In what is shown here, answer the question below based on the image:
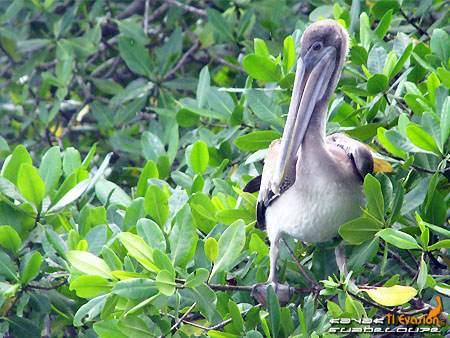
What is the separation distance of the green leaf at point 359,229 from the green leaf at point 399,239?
15cm

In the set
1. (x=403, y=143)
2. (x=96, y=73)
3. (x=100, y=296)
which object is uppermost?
(x=403, y=143)

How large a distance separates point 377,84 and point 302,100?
40cm

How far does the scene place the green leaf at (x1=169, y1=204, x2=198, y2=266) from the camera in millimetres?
2410

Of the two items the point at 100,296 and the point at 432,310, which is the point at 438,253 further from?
the point at 100,296

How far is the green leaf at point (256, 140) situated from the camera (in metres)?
3.18

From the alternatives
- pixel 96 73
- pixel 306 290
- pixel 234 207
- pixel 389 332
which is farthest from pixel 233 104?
pixel 96 73

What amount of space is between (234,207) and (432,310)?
1155mm

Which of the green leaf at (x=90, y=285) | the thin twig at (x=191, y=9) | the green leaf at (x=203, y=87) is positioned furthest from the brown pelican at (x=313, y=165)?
the thin twig at (x=191, y=9)

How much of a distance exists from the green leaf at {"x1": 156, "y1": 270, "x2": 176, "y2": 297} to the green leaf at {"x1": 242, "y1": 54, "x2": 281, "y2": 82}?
1.37 m

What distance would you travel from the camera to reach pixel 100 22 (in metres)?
5.12

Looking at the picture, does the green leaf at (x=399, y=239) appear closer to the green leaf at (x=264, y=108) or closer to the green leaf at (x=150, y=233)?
the green leaf at (x=150, y=233)

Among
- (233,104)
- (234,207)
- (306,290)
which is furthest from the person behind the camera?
(233,104)

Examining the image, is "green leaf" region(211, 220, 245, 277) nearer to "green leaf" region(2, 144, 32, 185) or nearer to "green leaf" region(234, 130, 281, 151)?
"green leaf" region(234, 130, 281, 151)

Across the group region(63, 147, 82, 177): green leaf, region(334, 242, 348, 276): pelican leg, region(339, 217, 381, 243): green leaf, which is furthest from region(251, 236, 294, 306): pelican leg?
region(63, 147, 82, 177): green leaf
